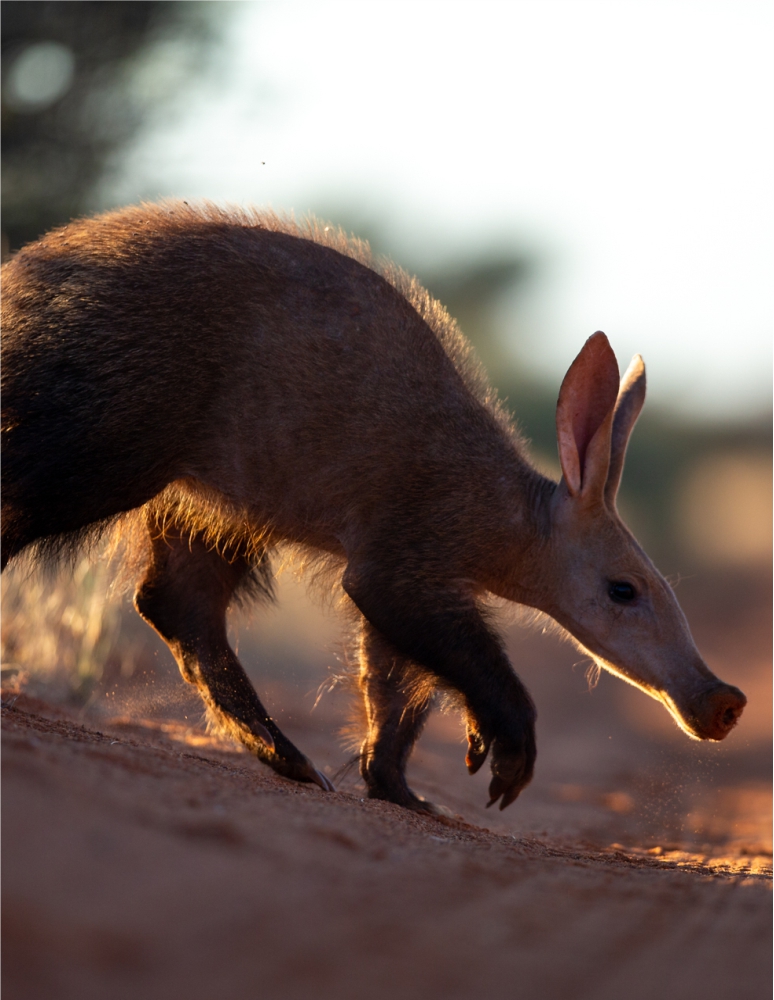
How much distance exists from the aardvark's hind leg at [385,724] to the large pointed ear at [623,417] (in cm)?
117

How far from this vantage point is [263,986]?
1.71 metres

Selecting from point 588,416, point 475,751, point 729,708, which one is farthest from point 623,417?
point 475,751

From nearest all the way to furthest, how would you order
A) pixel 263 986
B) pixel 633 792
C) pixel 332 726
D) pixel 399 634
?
pixel 263 986, pixel 399 634, pixel 633 792, pixel 332 726

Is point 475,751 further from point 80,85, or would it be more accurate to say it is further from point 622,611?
point 80,85

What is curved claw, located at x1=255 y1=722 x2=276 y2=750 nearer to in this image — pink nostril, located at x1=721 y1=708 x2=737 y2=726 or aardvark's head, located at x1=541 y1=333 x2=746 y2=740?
aardvark's head, located at x1=541 y1=333 x2=746 y2=740

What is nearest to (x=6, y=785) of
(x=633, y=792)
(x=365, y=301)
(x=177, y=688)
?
(x=365, y=301)

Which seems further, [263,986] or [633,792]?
[633,792]

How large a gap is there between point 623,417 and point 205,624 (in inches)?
80.3

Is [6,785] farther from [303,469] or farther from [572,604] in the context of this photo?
[572,604]

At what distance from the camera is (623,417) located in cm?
450

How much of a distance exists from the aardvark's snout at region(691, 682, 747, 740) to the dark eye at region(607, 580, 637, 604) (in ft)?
1.57

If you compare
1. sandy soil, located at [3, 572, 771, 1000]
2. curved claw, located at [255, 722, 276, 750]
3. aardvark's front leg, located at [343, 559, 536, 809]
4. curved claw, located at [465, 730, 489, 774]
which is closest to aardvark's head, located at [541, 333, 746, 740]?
aardvark's front leg, located at [343, 559, 536, 809]

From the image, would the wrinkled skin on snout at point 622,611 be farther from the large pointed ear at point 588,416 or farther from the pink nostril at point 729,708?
the large pointed ear at point 588,416

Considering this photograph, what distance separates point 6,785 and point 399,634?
2013mm
